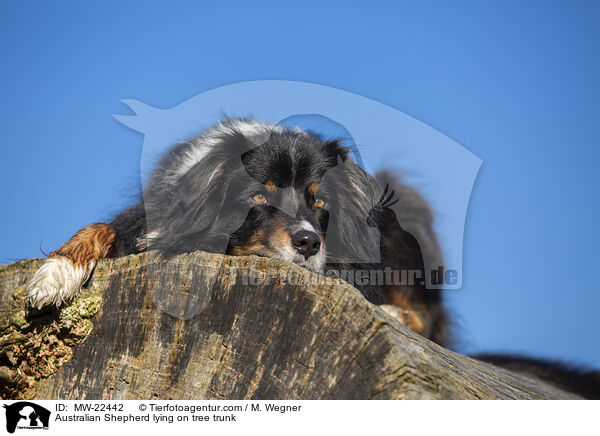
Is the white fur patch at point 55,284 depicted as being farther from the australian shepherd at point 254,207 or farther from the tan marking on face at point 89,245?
the tan marking on face at point 89,245

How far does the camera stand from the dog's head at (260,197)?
152 inches

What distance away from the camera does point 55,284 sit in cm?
285

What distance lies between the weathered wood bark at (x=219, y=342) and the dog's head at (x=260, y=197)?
3.67 ft

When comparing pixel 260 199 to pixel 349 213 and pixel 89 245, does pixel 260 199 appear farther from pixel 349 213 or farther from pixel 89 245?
pixel 89 245

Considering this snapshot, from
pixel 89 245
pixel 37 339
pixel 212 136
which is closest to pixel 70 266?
pixel 89 245

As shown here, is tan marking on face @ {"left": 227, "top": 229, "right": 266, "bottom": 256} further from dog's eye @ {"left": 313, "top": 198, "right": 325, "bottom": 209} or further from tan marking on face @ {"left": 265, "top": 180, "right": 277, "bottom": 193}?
dog's eye @ {"left": 313, "top": 198, "right": 325, "bottom": 209}

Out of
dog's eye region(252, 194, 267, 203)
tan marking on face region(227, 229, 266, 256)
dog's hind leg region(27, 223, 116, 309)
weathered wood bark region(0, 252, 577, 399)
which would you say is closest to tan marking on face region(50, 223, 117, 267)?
dog's hind leg region(27, 223, 116, 309)

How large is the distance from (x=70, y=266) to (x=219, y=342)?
1.67 metres

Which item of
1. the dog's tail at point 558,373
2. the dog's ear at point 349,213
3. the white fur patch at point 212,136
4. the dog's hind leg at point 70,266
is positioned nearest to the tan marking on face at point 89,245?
the dog's hind leg at point 70,266

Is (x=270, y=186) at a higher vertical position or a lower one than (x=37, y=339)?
higher
